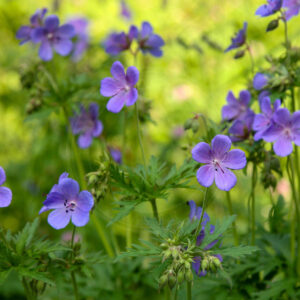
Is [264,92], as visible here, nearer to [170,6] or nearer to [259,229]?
[259,229]

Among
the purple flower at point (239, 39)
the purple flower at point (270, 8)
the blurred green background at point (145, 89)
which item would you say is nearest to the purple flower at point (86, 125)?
the blurred green background at point (145, 89)

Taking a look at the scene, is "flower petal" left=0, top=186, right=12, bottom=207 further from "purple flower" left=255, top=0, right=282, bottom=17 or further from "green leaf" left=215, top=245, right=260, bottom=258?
"purple flower" left=255, top=0, right=282, bottom=17

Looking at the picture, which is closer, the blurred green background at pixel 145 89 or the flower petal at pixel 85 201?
the flower petal at pixel 85 201

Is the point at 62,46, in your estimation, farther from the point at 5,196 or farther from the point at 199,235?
the point at 199,235

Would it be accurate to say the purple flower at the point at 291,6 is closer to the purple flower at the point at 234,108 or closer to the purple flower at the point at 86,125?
the purple flower at the point at 234,108

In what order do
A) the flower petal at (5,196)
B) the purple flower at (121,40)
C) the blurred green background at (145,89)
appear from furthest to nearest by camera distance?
the blurred green background at (145,89) < the purple flower at (121,40) < the flower petal at (5,196)

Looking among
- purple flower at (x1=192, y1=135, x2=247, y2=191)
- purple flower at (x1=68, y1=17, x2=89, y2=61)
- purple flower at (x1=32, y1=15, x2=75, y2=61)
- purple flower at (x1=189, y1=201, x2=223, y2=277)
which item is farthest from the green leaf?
purple flower at (x1=68, y1=17, x2=89, y2=61)
